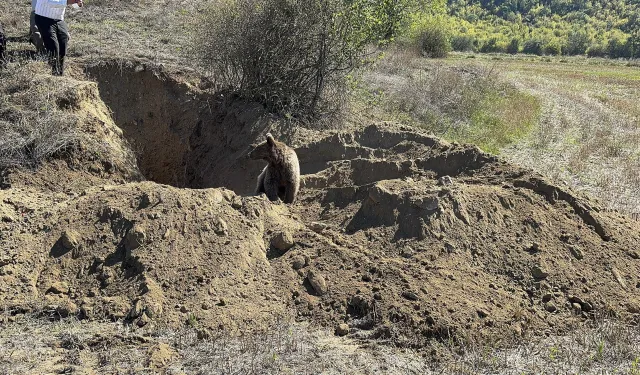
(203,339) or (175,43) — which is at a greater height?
(175,43)

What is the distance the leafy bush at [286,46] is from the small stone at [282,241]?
498cm

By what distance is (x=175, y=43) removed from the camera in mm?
13297

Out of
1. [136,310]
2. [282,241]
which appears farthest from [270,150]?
[136,310]

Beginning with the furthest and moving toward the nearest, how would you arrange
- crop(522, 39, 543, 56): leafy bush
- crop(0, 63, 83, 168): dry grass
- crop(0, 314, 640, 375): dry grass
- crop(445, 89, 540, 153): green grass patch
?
crop(522, 39, 543, 56): leafy bush < crop(445, 89, 540, 153): green grass patch < crop(0, 63, 83, 168): dry grass < crop(0, 314, 640, 375): dry grass

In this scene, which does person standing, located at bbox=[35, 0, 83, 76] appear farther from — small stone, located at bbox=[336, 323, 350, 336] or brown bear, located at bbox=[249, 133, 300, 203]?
small stone, located at bbox=[336, 323, 350, 336]

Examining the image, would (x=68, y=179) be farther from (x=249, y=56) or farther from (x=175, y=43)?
(x=175, y=43)

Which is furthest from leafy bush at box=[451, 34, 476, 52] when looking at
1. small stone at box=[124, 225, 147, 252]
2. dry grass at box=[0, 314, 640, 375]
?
dry grass at box=[0, 314, 640, 375]

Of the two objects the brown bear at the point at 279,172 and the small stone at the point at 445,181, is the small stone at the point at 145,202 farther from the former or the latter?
the small stone at the point at 445,181

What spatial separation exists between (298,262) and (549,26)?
302 ft

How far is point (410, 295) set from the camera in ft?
18.8

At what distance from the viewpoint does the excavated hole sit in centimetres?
1107

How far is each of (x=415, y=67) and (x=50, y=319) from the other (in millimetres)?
20091

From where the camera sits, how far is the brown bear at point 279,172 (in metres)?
8.42

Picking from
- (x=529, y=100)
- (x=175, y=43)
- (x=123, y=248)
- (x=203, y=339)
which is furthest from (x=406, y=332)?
(x=529, y=100)
